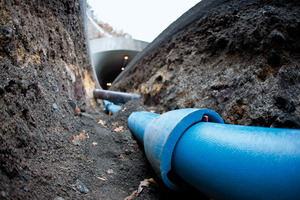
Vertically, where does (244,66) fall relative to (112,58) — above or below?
above

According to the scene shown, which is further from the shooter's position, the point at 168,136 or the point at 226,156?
the point at 168,136

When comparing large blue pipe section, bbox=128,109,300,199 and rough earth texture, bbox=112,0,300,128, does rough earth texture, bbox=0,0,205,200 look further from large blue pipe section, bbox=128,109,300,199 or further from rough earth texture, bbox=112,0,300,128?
rough earth texture, bbox=112,0,300,128

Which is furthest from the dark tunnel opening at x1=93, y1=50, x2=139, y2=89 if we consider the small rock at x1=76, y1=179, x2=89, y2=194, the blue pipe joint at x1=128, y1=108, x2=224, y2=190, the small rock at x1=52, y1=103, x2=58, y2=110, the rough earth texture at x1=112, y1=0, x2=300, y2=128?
the blue pipe joint at x1=128, y1=108, x2=224, y2=190

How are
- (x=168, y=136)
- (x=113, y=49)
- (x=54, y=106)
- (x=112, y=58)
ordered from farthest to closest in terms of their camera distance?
(x=112, y=58)
(x=113, y=49)
(x=54, y=106)
(x=168, y=136)

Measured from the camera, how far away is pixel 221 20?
276 centimetres

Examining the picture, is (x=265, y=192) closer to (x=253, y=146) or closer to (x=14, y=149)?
(x=253, y=146)

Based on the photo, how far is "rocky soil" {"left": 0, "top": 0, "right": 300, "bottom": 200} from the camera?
107 centimetres

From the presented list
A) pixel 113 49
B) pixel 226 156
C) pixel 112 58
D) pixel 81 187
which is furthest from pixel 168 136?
pixel 112 58

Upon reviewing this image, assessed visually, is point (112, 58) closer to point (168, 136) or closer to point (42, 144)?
point (42, 144)

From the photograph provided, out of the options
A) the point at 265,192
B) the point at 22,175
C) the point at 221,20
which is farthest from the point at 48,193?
the point at 221,20

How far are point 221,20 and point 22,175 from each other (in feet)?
10.5

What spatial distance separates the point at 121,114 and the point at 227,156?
8.40 feet

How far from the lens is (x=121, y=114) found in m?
3.12

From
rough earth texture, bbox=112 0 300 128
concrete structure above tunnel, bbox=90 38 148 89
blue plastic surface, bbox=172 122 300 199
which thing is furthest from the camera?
concrete structure above tunnel, bbox=90 38 148 89
